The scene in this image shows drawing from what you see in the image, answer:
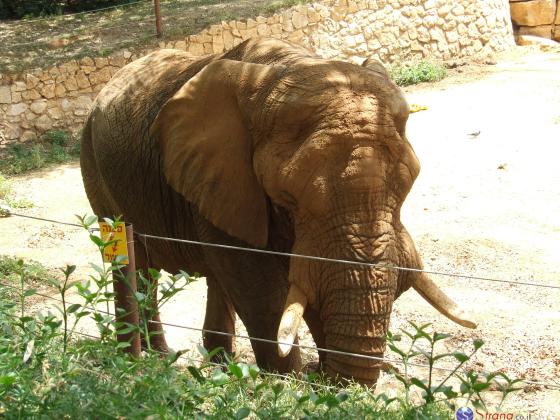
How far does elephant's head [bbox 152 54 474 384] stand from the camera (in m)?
4.60

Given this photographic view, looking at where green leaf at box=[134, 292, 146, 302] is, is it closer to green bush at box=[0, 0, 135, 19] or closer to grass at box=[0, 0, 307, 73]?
grass at box=[0, 0, 307, 73]

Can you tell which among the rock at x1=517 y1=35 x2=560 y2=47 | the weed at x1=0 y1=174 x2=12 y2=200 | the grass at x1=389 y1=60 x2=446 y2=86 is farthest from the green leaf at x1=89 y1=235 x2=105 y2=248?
the rock at x1=517 y1=35 x2=560 y2=47

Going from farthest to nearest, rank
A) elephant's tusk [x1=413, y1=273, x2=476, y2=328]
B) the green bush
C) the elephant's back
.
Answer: the green bush, the elephant's back, elephant's tusk [x1=413, y1=273, x2=476, y2=328]

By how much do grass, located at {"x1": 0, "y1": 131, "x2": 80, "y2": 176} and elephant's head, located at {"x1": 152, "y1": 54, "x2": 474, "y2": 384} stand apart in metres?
9.08

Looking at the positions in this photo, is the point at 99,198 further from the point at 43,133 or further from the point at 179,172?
the point at 43,133

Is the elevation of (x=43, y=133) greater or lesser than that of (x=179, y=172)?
lesser

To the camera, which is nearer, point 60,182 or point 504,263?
point 504,263

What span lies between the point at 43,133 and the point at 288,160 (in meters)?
10.7

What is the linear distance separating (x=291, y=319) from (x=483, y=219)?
20.6ft

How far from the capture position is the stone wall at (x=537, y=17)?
19.9m

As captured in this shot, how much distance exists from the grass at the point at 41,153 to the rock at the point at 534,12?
1091 centimetres

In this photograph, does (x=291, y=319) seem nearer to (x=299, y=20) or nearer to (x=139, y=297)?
(x=139, y=297)

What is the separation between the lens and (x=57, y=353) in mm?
3914

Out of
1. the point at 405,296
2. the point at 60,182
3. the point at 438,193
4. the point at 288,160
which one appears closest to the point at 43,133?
the point at 60,182
